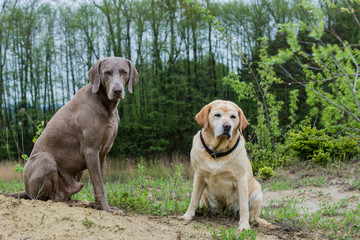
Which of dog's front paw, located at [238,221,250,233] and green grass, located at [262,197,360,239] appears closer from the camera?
dog's front paw, located at [238,221,250,233]

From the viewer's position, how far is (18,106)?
71.5 feet

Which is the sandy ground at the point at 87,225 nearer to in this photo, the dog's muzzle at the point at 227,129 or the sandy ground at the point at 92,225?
the sandy ground at the point at 92,225

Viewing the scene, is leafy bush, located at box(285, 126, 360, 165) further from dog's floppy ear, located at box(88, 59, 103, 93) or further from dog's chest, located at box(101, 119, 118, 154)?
dog's floppy ear, located at box(88, 59, 103, 93)

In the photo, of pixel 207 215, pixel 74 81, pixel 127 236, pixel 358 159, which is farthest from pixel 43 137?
pixel 74 81

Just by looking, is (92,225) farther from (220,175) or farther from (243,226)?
(243,226)

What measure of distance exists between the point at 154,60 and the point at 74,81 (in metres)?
5.23

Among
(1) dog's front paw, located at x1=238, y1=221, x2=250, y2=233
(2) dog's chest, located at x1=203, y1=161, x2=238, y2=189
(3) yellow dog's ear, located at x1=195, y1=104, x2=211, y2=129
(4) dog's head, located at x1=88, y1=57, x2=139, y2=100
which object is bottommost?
(1) dog's front paw, located at x1=238, y1=221, x2=250, y2=233

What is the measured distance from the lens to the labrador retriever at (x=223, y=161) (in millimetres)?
4230

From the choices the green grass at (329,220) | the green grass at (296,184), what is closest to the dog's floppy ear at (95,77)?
the green grass at (329,220)

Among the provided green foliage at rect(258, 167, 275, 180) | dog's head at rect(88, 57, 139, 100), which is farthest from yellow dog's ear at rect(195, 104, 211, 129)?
green foliage at rect(258, 167, 275, 180)

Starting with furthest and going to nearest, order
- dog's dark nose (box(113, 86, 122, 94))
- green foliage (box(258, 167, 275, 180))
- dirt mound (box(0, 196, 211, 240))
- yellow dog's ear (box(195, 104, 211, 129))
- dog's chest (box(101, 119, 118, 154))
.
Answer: green foliage (box(258, 167, 275, 180)) < yellow dog's ear (box(195, 104, 211, 129)) < dog's chest (box(101, 119, 118, 154)) < dog's dark nose (box(113, 86, 122, 94)) < dirt mound (box(0, 196, 211, 240))

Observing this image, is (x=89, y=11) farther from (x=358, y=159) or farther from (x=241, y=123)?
(x=241, y=123)

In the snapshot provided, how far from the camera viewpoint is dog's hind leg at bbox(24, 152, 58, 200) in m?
3.94

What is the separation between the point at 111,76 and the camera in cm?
405
